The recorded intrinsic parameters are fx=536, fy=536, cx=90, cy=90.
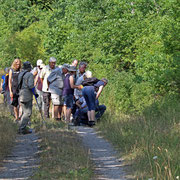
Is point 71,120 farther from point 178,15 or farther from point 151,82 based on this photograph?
point 178,15

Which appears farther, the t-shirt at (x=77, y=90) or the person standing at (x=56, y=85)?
the person standing at (x=56, y=85)

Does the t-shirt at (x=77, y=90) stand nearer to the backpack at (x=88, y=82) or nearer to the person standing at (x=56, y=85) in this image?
the backpack at (x=88, y=82)

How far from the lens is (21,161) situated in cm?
898

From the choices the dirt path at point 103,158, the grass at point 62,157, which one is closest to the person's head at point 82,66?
the dirt path at point 103,158

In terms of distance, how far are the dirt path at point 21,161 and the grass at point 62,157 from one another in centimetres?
16

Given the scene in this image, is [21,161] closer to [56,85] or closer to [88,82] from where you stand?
[88,82]

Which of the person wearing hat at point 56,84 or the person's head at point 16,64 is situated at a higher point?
the person's head at point 16,64

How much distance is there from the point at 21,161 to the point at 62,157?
2.69 ft

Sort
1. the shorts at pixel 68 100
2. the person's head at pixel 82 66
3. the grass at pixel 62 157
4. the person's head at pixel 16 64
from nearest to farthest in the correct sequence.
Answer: the grass at pixel 62 157
the person's head at pixel 16 64
the shorts at pixel 68 100
the person's head at pixel 82 66

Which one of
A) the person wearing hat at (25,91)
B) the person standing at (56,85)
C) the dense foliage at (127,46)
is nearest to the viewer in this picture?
the person wearing hat at (25,91)

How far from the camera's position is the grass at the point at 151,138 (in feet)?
24.7

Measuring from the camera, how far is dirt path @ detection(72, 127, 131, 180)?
7961 millimetres

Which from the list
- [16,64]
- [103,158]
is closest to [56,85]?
[16,64]

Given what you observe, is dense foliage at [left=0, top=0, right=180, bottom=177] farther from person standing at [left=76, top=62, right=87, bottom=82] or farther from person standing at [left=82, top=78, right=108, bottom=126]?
person standing at [left=76, top=62, right=87, bottom=82]
